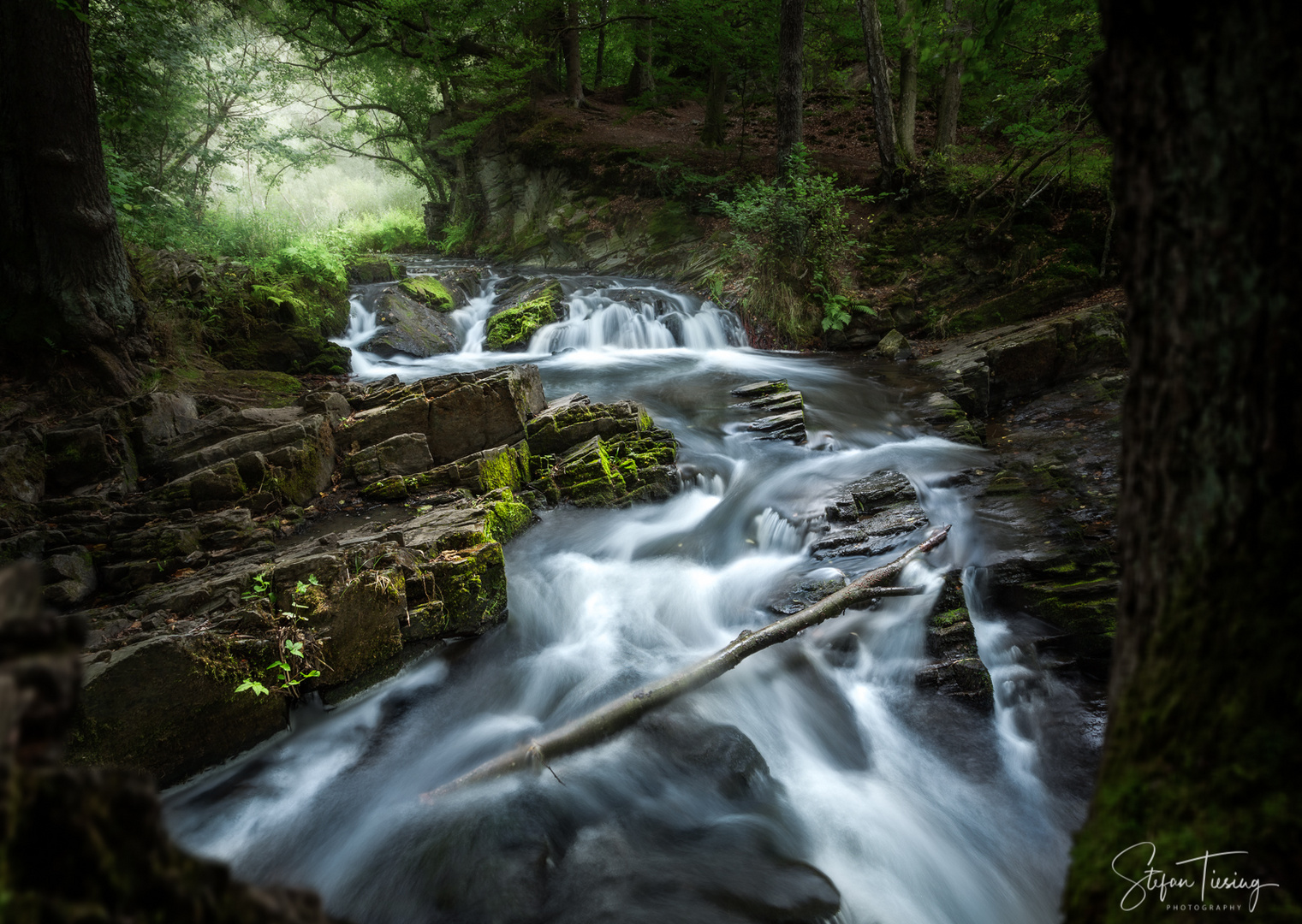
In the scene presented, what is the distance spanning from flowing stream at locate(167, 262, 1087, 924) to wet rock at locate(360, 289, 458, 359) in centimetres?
634

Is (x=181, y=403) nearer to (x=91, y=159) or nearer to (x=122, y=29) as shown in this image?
(x=91, y=159)

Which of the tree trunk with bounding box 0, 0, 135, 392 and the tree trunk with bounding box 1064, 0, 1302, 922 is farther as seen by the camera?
the tree trunk with bounding box 0, 0, 135, 392

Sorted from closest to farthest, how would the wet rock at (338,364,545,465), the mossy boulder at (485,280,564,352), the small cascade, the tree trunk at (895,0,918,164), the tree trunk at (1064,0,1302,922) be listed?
the tree trunk at (1064,0,1302,922), the wet rock at (338,364,545,465), the mossy boulder at (485,280,564,352), the small cascade, the tree trunk at (895,0,918,164)

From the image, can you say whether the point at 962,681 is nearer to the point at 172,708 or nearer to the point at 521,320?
the point at 172,708

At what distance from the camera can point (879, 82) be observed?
528 inches

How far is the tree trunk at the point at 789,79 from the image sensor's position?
12508 mm

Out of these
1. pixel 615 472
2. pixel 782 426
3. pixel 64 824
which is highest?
pixel 64 824

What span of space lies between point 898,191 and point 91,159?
13800 mm

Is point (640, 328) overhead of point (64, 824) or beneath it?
overhead

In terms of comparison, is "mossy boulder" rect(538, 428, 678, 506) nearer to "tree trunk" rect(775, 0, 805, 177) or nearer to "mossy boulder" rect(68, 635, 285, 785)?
"mossy boulder" rect(68, 635, 285, 785)

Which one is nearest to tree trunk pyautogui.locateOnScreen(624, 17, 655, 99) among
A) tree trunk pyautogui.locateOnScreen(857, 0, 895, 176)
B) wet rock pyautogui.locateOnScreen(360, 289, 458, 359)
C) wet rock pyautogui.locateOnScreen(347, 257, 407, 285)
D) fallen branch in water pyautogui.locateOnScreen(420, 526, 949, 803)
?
tree trunk pyautogui.locateOnScreen(857, 0, 895, 176)

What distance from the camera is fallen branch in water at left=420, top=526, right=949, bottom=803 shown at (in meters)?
3.93

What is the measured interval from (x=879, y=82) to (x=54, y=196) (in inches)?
554

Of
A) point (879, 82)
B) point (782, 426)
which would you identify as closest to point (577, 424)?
point (782, 426)
